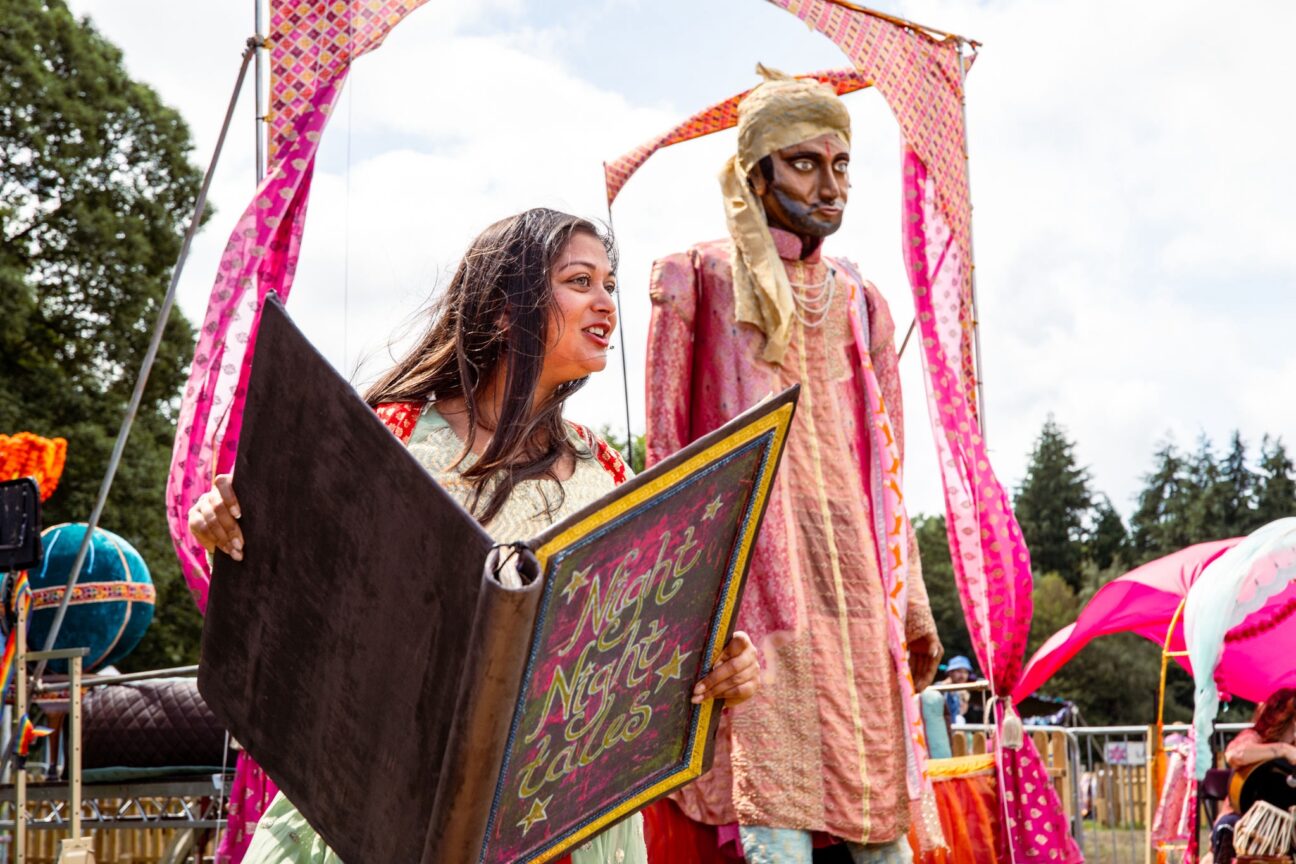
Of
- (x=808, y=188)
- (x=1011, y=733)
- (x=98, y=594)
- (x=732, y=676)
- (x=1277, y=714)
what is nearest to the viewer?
(x=732, y=676)

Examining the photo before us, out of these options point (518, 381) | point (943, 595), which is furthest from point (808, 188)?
point (943, 595)

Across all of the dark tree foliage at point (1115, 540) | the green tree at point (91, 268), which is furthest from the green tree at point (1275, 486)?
the green tree at point (91, 268)

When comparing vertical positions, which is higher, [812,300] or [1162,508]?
[1162,508]

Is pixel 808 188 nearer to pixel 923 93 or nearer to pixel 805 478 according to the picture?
pixel 805 478

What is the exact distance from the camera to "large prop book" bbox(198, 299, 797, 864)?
4.53ft

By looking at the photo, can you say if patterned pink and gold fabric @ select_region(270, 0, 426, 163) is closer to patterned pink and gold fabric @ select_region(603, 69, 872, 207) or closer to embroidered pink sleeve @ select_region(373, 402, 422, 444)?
patterned pink and gold fabric @ select_region(603, 69, 872, 207)

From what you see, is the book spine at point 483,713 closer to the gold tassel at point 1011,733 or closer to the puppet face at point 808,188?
the puppet face at point 808,188

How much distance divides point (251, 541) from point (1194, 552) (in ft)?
33.2

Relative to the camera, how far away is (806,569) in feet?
11.6

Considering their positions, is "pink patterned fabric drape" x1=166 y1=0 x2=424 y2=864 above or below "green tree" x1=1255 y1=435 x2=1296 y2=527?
below

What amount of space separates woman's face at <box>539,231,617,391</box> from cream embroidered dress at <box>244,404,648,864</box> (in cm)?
13

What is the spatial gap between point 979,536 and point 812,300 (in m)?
0.96

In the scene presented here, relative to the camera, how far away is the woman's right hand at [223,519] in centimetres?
166

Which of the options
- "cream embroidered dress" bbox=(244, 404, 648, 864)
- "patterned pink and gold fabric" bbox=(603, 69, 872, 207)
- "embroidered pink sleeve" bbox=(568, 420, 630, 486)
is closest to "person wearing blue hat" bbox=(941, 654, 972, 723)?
"patterned pink and gold fabric" bbox=(603, 69, 872, 207)
